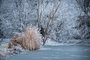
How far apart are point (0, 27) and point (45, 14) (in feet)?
6.40

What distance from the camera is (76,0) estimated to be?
10.9 metres

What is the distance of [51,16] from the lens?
9844 millimetres

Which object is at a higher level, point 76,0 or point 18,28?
point 76,0

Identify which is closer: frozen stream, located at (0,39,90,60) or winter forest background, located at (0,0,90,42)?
frozen stream, located at (0,39,90,60)

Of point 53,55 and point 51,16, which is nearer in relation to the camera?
point 53,55

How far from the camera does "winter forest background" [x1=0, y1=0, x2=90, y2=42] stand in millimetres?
10148

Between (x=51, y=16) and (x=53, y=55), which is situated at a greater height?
(x=51, y=16)

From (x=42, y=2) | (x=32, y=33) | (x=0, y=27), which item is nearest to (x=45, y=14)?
(x=42, y=2)

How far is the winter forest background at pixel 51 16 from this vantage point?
33.3 ft

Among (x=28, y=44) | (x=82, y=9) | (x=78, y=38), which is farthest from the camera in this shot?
(x=82, y=9)

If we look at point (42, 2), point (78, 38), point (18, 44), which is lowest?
point (78, 38)

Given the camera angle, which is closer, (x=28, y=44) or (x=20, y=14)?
(x=28, y=44)

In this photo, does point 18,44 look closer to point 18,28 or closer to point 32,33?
point 32,33

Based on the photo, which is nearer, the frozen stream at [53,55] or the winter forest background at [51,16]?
the frozen stream at [53,55]
